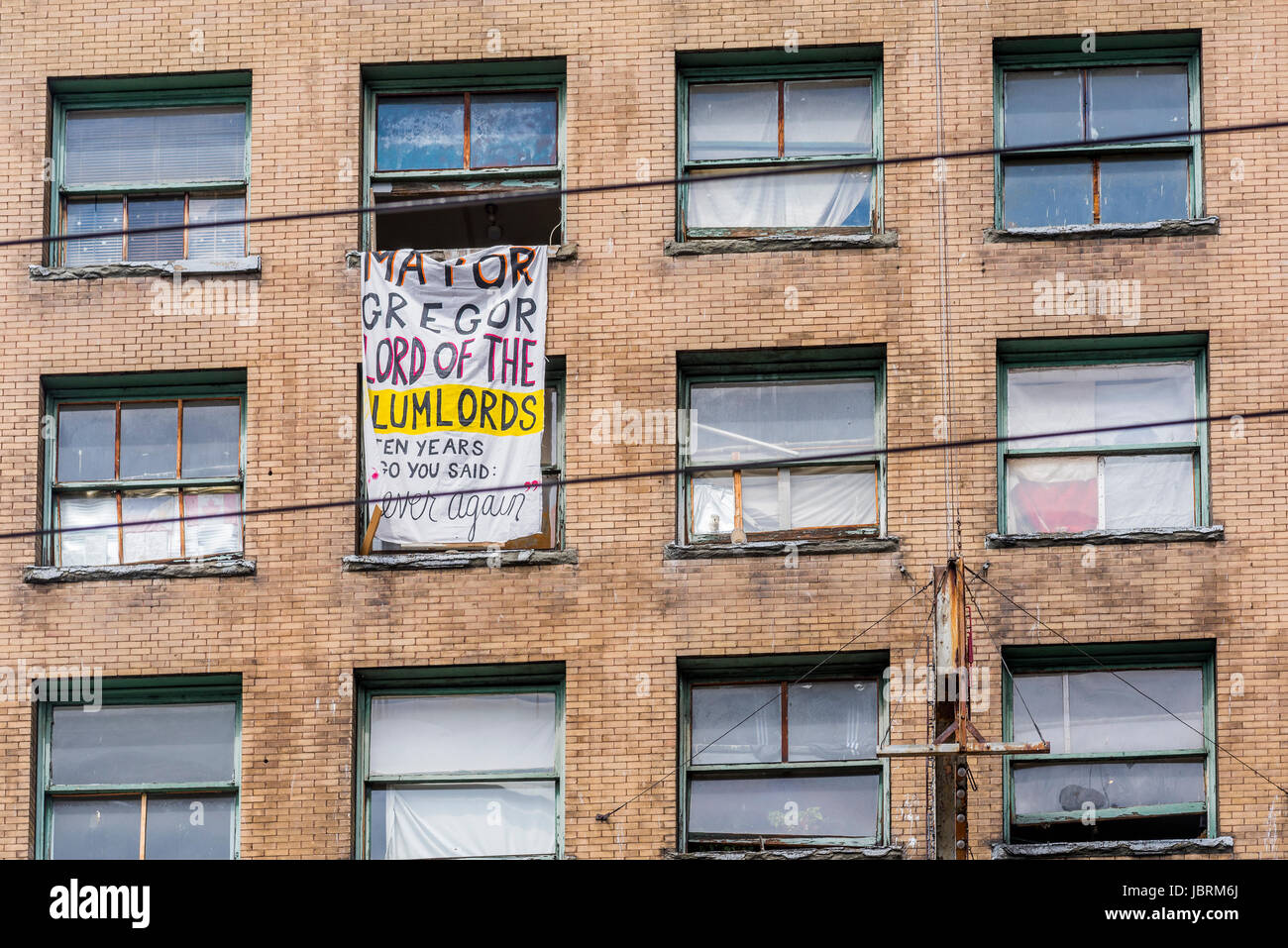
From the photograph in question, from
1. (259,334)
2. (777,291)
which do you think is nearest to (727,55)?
(777,291)

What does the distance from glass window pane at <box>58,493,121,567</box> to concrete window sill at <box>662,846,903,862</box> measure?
6.40m

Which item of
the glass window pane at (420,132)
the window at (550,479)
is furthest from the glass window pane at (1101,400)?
the glass window pane at (420,132)

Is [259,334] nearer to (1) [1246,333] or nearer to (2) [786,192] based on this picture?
(2) [786,192]

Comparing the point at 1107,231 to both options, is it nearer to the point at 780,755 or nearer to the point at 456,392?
the point at 780,755

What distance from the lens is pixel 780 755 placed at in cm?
2103

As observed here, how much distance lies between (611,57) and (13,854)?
32.2 feet

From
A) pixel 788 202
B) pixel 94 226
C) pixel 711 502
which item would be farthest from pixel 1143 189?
pixel 94 226

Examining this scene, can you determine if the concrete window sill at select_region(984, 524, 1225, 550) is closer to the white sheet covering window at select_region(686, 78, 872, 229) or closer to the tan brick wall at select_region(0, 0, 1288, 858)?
the tan brick wall at select_region(0, 0, 1288, 858)

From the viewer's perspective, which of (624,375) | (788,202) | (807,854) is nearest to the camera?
(807,854)

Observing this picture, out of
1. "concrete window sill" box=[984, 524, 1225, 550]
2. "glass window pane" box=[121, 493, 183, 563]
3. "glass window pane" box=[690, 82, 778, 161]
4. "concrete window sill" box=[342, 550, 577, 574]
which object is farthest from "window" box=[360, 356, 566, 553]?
"concrete window sill" box=[984, 524, 1225, 550]

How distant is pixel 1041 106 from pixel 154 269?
914 centimetres

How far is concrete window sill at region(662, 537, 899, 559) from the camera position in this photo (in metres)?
20.9

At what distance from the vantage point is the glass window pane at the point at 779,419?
2170 cm

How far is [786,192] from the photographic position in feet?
73.1
